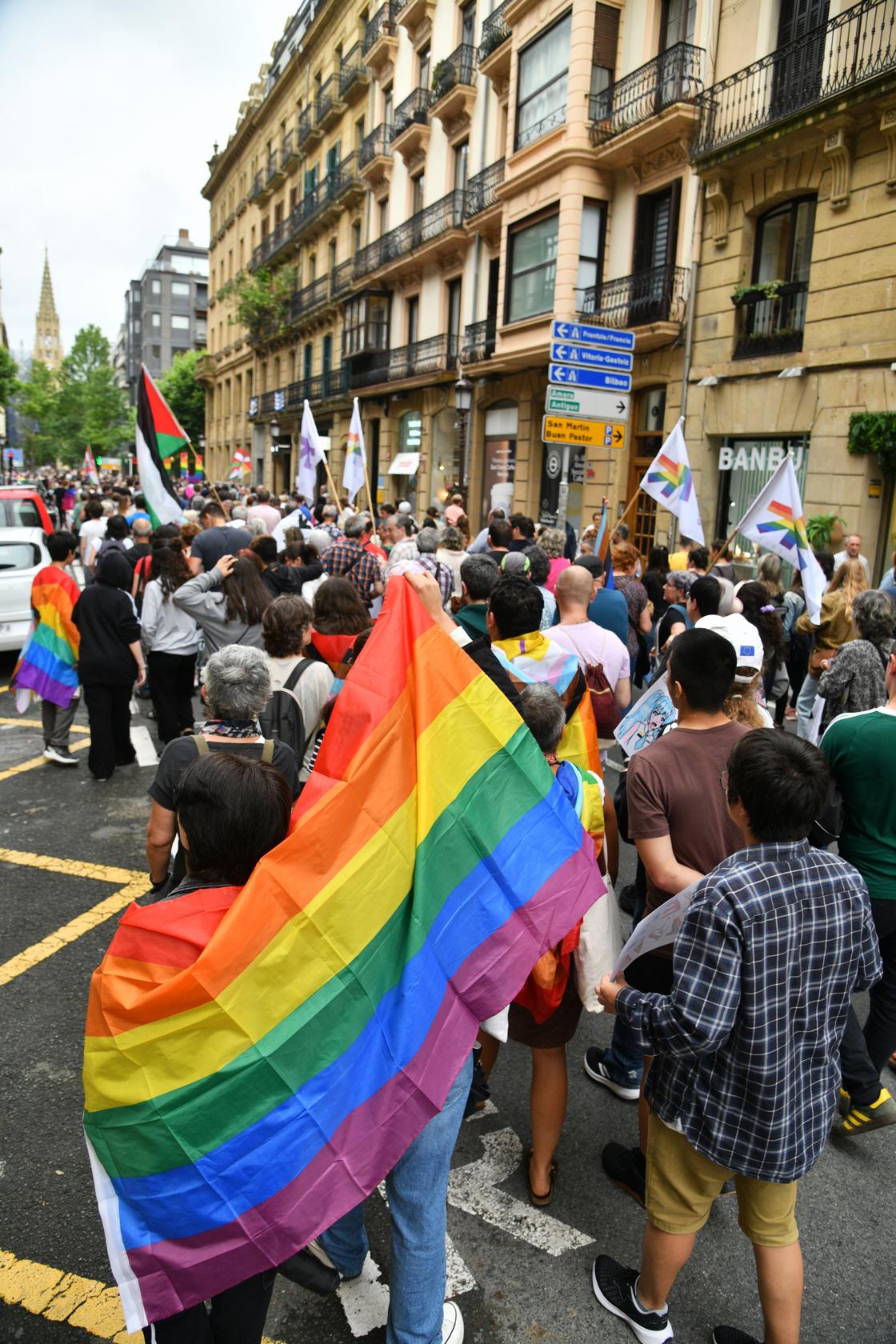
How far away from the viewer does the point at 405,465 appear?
27.5 metres

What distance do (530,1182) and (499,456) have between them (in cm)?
2024

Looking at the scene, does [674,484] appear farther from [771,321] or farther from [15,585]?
[15,585]

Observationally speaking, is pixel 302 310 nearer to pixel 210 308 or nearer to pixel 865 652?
pixel 210 308

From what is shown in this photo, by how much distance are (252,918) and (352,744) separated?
467mm

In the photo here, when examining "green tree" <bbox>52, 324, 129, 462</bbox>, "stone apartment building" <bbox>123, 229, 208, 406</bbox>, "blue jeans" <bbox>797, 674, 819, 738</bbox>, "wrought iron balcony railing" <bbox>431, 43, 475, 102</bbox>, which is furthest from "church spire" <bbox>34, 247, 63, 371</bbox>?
"blue jeans" <bbox>797, 674, 819, 738</bbox>

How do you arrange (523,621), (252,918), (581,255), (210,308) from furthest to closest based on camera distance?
(210,308) < (581,255) < (523,621) < (252,918)

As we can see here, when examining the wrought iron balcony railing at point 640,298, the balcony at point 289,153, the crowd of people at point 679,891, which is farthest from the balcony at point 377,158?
the crowd of people at point 679,891

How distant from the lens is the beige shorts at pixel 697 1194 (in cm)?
226

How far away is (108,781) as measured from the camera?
704 cm

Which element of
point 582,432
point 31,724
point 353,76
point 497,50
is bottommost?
point 31,724

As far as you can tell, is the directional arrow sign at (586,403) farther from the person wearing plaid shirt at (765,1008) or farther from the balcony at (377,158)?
the balcony at (377,158)

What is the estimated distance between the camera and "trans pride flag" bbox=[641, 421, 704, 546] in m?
8.59

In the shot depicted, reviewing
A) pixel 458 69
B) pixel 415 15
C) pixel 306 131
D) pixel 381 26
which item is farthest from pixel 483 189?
pixel 306 131

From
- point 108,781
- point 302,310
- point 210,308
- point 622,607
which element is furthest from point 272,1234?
point 210,308
